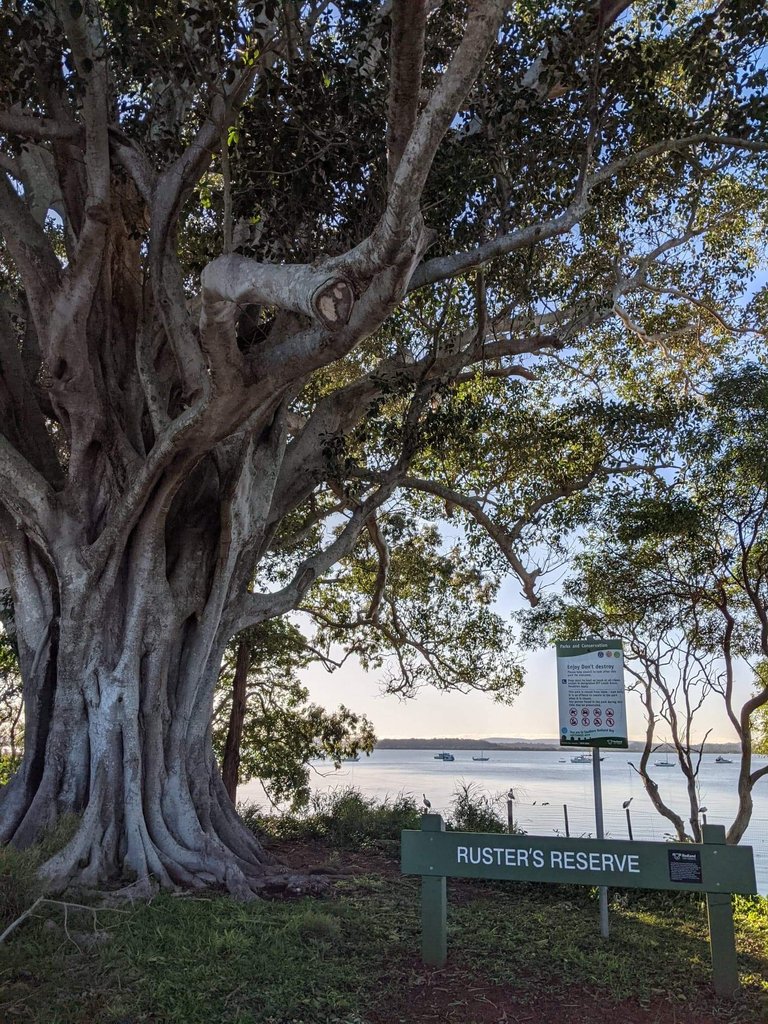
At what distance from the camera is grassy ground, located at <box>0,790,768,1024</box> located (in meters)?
4.36

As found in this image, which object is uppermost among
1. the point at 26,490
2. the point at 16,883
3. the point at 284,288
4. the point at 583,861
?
the point at 284,288

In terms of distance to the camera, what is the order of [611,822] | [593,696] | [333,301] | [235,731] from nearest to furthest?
[333,301], [593,696], [235,731], [611,822]

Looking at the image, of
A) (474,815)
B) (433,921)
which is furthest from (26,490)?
(474,815)

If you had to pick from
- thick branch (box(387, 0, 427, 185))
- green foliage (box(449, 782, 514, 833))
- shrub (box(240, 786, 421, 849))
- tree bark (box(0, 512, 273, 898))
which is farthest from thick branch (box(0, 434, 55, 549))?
green foliage (box(449, 782, 514, 833))

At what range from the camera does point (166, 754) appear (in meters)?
7.69

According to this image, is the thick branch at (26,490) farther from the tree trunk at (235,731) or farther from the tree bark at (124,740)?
the tree trunk at (235,731)

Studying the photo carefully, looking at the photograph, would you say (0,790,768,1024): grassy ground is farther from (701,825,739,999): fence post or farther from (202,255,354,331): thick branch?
(202,255,354,331): thick branch

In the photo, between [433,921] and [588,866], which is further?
[433,921]

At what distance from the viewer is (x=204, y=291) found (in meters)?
5.52

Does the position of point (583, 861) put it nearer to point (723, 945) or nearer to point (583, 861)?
point (583, 861)

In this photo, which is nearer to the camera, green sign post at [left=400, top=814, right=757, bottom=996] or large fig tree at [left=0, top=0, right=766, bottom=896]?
green sign post at [left=400, top=814, right=757, bottom=996]

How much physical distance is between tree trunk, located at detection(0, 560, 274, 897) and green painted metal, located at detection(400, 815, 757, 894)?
197cm

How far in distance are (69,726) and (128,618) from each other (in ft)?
3.32

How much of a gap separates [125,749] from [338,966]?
9.30 ft
